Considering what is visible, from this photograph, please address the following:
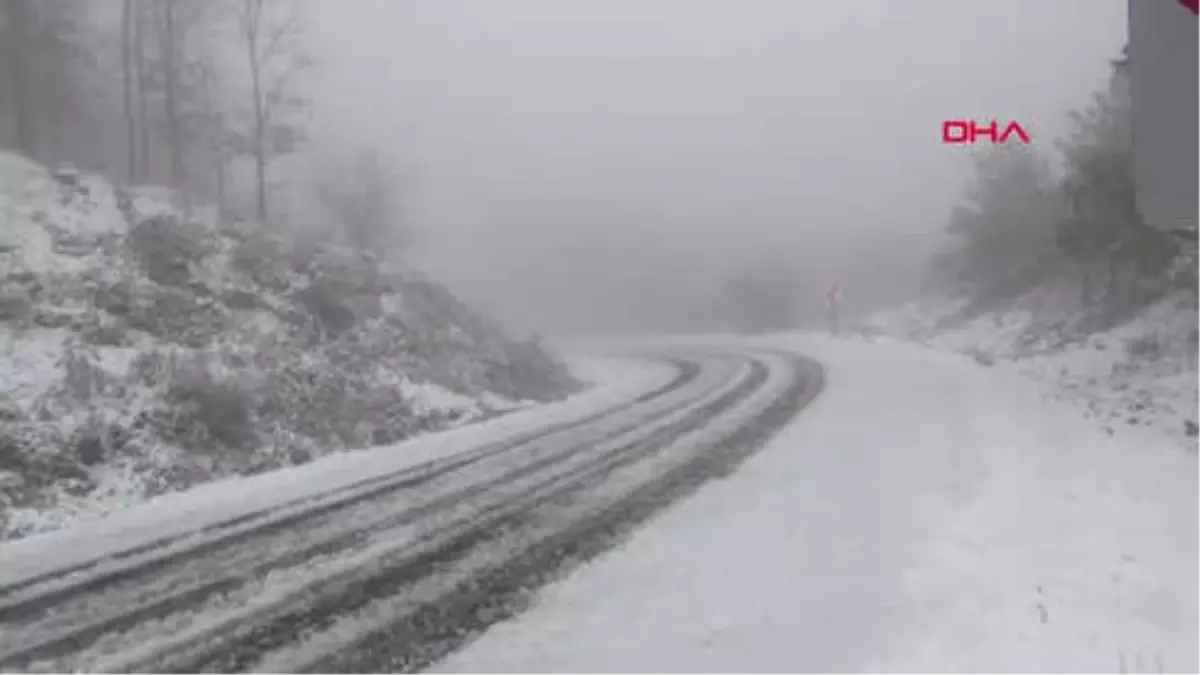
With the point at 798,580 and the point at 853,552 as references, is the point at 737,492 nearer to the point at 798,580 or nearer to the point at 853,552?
the point at 853,552

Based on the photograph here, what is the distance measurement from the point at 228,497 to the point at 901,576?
26.0ft

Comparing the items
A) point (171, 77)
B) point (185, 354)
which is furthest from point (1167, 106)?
point (171, 77)

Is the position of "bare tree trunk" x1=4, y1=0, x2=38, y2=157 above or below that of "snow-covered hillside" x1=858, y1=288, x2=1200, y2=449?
above

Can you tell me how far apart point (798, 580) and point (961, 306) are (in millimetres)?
42047

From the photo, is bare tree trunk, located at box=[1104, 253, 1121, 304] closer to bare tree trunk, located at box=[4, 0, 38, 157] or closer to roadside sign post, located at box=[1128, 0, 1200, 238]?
roadside sign post, located at box=[1128, 0, 1200, 238]

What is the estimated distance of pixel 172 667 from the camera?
5.74 m

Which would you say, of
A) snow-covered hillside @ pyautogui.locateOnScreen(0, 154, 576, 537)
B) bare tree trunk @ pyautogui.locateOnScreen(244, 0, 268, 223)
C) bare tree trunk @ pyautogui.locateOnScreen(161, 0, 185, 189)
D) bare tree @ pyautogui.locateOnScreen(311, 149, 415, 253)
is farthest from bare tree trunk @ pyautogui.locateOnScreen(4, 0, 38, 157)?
bare tree @ pyautogui.locateOnScreen(311, 149, 415, 253)

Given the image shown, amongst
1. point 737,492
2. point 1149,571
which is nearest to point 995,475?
point 737,492

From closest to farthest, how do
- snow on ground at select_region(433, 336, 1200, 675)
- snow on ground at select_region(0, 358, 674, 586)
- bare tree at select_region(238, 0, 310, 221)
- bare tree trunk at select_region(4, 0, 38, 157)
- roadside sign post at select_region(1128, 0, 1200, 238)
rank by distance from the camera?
roadside sign post at select_region(1128, 0, 1200, 238)
snow on ground at select_region(433, 336, 1200, 675)
snow on ground at select_region(0, 358, 674, 586)
bare tree at select_region(238, 0, 310, 221)
bare tree trunk at select_region(4, 0, 38, 157)

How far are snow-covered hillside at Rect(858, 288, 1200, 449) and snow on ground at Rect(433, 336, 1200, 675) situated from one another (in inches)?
124

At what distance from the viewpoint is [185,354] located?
15.5 metres

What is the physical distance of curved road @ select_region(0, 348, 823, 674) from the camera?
19.7 ft

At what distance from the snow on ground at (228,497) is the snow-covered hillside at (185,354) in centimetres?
50

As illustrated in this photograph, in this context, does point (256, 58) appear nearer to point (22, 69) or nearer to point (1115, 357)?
point (22, 69)
